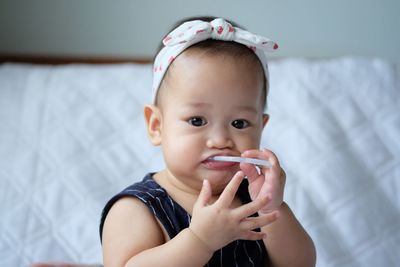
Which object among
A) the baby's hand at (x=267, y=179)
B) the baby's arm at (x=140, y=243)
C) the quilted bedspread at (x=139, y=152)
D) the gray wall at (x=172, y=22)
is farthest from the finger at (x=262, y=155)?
the gray wall at (x=172, y=22)

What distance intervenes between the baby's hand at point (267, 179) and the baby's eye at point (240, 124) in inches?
2.8

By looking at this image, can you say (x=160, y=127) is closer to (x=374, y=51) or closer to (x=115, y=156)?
(x=115, y=156)

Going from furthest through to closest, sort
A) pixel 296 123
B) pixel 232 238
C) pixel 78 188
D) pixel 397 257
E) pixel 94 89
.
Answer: pixel 94 89, pixel 296 123, pixel 78 188, pixel 397 257, pixel 232 238

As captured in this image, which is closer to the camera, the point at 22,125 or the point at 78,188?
the point at 78,188

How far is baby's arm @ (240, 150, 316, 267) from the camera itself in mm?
846

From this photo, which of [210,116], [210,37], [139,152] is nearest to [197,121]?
[210,116]

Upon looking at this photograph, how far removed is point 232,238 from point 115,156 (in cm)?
77

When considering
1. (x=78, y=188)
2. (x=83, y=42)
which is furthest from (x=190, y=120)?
(x=83, y=42)

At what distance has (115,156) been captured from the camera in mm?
1480

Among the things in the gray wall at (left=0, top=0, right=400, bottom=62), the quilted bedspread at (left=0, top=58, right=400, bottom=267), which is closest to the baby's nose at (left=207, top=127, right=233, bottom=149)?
the quilted bedspread at (left=0, top=58, right=400, bottom=267)

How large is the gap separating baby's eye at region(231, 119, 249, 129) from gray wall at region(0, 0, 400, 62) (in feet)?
3.40

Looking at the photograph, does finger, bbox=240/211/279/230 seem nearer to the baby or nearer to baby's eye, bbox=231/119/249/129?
the baby

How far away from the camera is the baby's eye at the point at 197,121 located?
34.7 inches

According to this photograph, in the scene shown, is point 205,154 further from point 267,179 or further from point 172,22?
point 172,22
